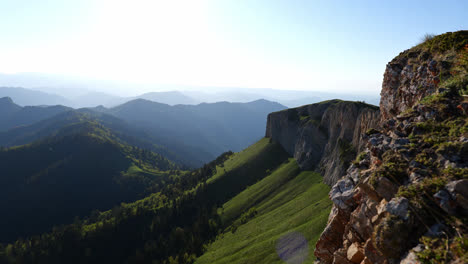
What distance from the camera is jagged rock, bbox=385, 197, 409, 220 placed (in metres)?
10.6

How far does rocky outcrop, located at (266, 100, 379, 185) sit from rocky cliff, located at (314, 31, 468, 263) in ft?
29.5

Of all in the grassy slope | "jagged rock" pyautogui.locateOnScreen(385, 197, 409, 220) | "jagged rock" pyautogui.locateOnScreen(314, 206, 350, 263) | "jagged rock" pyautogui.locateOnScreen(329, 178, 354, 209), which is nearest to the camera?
"jagged rock" pyautogui.locateOnScreen(385, 197, 409, 220)

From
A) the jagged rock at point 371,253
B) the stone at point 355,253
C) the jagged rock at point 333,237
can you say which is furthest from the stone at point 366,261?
the jagged rock at point 333,237

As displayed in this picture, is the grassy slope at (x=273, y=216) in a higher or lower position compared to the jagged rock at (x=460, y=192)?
lower

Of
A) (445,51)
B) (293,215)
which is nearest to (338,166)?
(293,215)

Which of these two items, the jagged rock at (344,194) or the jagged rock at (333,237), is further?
the jagged rock at (333,237)

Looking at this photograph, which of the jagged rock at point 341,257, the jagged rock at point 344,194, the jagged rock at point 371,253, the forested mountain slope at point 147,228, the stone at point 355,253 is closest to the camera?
the jagged rock at point 371,253

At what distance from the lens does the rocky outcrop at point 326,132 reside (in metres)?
61.3

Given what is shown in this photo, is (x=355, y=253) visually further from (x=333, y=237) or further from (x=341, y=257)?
(x=333, y=237)

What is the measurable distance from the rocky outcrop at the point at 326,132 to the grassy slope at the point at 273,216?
684cm

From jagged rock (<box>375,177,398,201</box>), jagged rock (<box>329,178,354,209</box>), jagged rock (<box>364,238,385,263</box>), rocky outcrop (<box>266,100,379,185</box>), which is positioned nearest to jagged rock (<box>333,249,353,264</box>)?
jagged rock (<box>364,238,385,263</box>)

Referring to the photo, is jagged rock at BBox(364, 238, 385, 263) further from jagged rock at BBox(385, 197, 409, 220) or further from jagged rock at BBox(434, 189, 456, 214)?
jagged rock at BBox(434, 189, 456, 214)

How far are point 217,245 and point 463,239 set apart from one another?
87576 millimetres

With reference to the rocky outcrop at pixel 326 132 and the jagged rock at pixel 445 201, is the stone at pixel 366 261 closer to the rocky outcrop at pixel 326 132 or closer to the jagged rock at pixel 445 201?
the jagged rock at pixel 445 201
